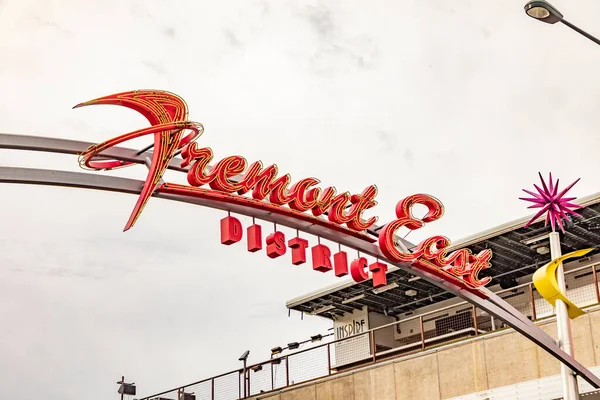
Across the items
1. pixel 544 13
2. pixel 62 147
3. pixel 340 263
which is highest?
pixel 544 13

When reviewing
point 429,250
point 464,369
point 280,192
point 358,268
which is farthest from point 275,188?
point 464,369

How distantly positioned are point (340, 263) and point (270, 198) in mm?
2139

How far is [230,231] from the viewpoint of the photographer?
1927cm

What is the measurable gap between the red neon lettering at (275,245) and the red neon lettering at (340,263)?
4.13ft

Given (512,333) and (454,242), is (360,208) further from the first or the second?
(454,242)

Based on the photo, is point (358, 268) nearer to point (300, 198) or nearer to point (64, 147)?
point (300, 198)

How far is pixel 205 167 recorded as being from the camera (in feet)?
62.6

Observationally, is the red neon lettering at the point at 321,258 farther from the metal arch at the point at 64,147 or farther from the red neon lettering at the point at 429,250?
the metal arch at the point at 64,147

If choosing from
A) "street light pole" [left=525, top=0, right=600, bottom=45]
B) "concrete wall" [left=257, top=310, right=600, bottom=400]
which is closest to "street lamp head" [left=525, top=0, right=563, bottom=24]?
"street light pole" [left=525, top=0, right=600, bottom=45]

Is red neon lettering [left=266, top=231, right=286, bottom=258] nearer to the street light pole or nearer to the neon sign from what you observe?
the neon sign

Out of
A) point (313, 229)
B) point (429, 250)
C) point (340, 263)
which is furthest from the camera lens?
point (429, 250)

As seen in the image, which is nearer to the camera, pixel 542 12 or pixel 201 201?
pixel 542 12

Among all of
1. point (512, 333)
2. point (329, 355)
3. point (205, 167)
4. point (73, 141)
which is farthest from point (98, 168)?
point (329, 355)

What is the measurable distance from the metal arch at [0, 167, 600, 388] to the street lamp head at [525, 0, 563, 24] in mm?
6703
